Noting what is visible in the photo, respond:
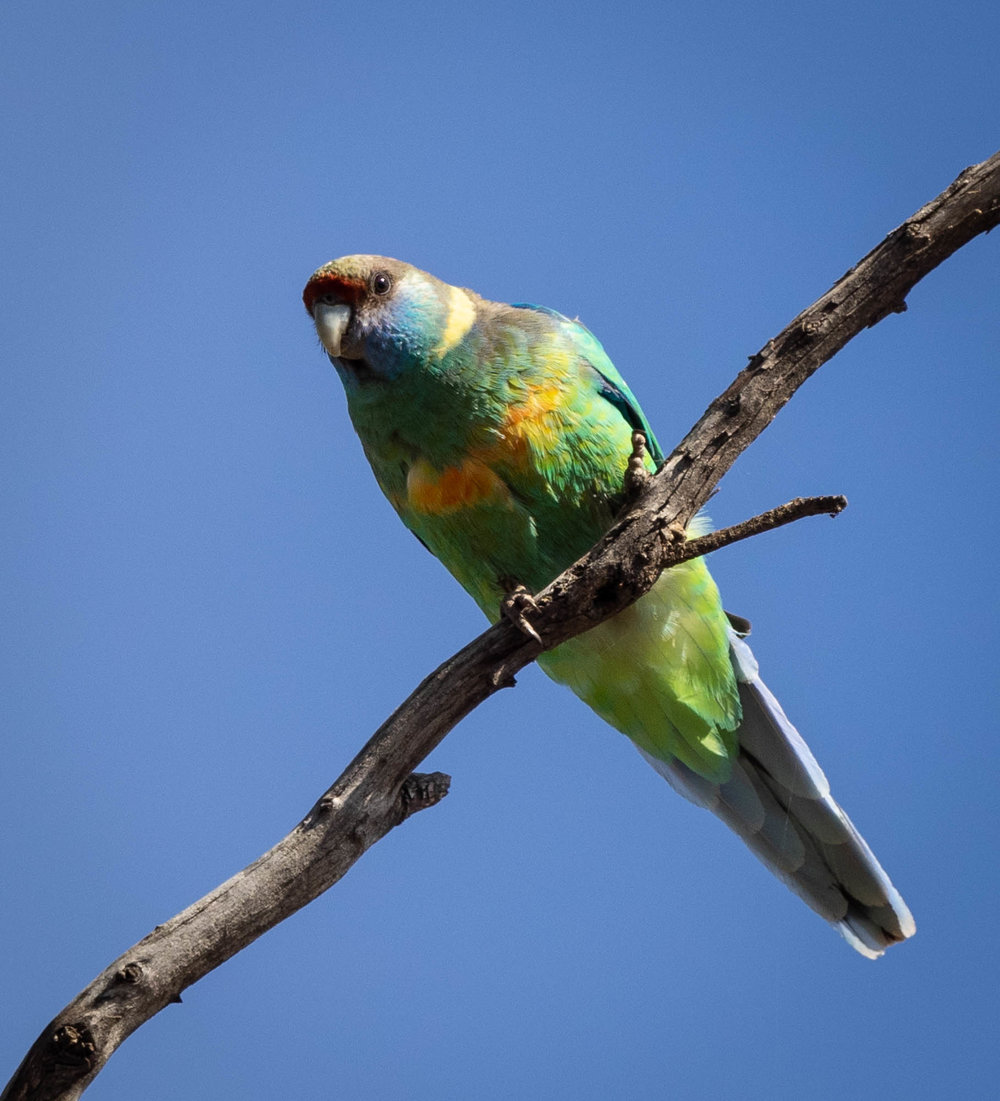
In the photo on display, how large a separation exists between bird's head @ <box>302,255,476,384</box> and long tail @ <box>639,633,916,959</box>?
1713mm

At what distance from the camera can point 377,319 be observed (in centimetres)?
433

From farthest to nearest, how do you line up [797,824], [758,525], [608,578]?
→ [797,824] → [608,578] → [758,525]

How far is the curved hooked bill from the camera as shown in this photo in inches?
171

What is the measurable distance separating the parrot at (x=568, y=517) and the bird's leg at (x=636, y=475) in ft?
0.57

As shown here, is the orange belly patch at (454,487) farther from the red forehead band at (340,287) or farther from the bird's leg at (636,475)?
the red forehead band at (340,287)

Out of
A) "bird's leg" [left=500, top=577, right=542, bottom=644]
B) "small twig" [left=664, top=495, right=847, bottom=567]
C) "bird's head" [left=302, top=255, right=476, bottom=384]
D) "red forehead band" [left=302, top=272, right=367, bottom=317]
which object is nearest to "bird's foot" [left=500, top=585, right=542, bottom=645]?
"bird's leg" [left=500, top=577, right=542, bottom=644]

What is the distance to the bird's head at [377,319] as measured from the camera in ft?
14.1

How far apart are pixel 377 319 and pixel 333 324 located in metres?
0.17

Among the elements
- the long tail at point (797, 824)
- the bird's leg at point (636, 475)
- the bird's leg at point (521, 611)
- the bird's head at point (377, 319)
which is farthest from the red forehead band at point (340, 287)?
the long tail at point (797, 824)

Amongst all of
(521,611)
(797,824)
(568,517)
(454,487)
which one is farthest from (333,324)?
(797,824)

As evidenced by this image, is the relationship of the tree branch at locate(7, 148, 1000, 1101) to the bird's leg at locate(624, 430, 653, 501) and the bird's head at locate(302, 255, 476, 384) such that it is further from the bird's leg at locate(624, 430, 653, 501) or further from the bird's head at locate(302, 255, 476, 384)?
the bird's head at locate(302, 255, 476, 384)

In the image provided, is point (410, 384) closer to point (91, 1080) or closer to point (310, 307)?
point (310, 307)

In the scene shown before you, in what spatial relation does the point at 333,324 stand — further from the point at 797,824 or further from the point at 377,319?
the point at 797,824

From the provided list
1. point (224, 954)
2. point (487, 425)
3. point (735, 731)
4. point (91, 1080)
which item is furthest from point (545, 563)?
point (91, 1080)
